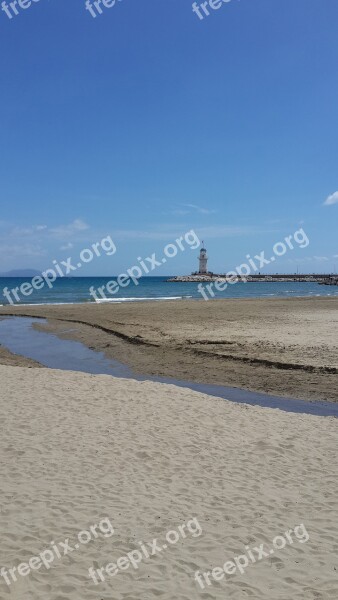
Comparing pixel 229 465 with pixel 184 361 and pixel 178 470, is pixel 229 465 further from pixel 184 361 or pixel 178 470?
pixel 184 361

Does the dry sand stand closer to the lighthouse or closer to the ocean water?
the ocean water

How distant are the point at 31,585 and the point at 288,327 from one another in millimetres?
21653

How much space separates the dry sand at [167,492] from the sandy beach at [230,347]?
3758mm


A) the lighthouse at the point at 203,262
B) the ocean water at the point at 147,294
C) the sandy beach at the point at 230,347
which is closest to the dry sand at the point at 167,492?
the sandy beach at the point at 230,347

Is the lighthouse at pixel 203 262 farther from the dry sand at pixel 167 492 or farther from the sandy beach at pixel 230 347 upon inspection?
the dry sand at pixel 167 492

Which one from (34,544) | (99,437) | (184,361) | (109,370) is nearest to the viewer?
(34,544)

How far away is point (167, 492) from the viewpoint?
21.1 feet

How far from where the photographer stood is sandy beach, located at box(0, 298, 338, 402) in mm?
14172

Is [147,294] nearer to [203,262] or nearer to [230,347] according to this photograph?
[230,347]

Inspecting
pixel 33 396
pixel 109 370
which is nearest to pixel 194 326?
pixel 109 370

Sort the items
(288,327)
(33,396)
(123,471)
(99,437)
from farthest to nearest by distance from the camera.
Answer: (288,327)
(33,396)
(99,437)
(123,471)

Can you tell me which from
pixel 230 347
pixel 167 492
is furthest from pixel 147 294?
pixel 167 492

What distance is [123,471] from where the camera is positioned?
7.05 m

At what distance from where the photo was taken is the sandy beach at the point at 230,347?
14172 mm
